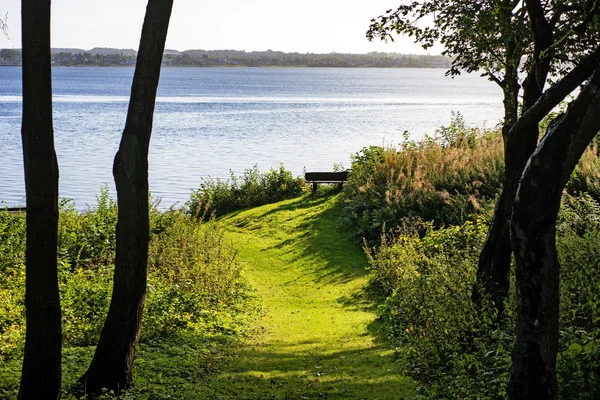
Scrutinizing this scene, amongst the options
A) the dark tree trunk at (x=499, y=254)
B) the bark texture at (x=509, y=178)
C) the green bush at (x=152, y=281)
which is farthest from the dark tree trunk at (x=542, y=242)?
the green bush at (x=152, y=281)

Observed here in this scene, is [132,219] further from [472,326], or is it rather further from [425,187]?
[425,187]

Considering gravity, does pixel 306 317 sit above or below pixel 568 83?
below

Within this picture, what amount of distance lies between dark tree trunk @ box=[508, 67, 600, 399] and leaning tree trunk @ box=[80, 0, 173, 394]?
3446 millimetres

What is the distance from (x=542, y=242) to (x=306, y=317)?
6188mm

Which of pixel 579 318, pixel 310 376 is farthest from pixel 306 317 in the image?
pixel 579 318

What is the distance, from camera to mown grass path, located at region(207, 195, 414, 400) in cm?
699

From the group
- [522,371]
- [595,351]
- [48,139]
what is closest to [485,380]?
[522,371]

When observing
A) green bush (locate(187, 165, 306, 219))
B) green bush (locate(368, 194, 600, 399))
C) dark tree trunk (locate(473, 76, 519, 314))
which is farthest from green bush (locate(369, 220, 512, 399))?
Answer: green bush (locate(187, 165, 306, 219))

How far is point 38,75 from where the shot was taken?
549cm

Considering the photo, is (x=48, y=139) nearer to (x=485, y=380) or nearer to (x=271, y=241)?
(x=485, y=380)

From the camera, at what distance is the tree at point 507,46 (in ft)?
23.6

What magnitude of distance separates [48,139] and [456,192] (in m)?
10.7

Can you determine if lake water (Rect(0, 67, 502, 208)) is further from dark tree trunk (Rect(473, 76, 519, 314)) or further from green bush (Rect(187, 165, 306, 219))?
dark tree trunk (Rect(473, 76, 519, 314))

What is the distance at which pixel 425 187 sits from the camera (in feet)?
49.0
